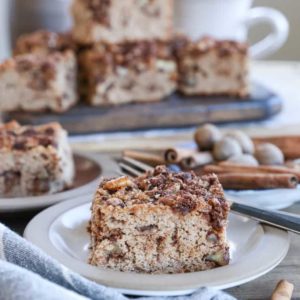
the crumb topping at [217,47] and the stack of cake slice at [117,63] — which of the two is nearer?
the stack of cake slice at [117,63]

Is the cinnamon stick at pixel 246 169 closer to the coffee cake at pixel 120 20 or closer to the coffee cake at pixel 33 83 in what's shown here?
the coffee cake at pixel 33 83

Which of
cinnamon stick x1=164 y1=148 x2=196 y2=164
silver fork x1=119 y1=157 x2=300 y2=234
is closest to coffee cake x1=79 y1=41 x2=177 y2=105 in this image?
cinnamon stick x1=164 y1=148 x2=196 y2=164

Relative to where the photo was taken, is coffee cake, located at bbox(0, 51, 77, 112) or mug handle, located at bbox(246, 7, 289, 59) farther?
mug handle, located at bbox(246, 7, 289, 59)

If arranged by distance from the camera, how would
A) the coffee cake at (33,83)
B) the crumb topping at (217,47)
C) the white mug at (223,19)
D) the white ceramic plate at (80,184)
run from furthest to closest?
1. the white mug at (223,19)
2. the crumb topping at (217,47)
3. the coffee cake at (33,83)
4. the white ceramic plate at (80,184)

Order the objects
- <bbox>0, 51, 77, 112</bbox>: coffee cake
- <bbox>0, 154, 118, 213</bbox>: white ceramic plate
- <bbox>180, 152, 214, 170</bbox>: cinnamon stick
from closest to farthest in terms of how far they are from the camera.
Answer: <bbox>0, 154, 118, 213</bbox>: white ceramic plate → <bbox>180, 152, 214, 170</bbox>: cinnamon stick → <bbox>0, 51, 77, 112</bbox>: coffee cake

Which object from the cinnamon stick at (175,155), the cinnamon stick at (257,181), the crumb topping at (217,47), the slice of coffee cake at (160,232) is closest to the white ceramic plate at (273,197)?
the cinnamon stick at (257,181)

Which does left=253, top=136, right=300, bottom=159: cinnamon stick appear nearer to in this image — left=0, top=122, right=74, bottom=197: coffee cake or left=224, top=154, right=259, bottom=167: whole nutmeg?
left=224, top=154, right=259, bottom=167: whole nutmeg
